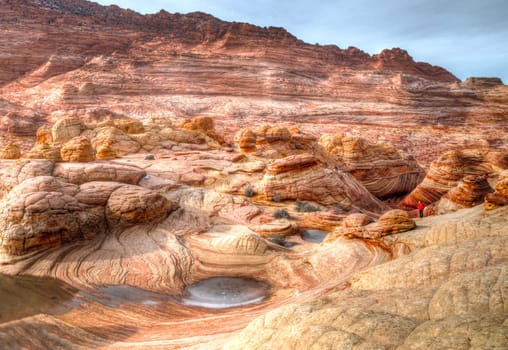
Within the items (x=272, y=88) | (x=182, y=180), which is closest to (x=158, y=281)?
(x=182, y=180)

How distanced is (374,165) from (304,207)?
1095cm

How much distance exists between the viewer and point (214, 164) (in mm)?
19594

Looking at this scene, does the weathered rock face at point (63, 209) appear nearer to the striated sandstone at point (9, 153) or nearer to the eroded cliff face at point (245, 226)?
the eroded cliff face at point (245, 226)

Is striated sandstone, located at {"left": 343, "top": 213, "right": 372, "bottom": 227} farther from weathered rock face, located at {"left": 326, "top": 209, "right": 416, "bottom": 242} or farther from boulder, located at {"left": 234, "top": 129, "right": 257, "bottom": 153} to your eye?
boulder, located at {"left": 234, "top": 129, "right": 257, "bottom": 153}

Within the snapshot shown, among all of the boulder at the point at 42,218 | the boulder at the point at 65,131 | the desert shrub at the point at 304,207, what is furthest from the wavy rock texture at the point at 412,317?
the boulder at the point at 65,131

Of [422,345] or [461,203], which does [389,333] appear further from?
[461,203]

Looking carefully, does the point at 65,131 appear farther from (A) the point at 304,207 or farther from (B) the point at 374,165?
(B) the point at 374,165

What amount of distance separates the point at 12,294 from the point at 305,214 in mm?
9970

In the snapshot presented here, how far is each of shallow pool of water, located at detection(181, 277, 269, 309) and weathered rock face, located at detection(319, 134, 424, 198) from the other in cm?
1585

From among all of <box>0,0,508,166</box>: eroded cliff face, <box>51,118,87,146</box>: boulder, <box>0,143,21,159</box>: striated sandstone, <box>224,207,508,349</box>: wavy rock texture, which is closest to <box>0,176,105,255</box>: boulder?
<box>224,207,508,349</box>: wavy rock texture

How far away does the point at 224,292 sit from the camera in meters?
9.37

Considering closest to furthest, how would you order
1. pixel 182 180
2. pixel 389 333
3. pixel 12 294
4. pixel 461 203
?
pixel 389 333 < pixel 12 294 < pixel 461 203 < pixel 182 180

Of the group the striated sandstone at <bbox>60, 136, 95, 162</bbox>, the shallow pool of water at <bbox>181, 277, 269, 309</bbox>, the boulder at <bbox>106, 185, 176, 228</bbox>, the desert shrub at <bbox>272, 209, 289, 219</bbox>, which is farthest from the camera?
the striated sandstone at <bbox>60, 136, 95, 162</bbox>

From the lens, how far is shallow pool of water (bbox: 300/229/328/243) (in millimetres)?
13012
